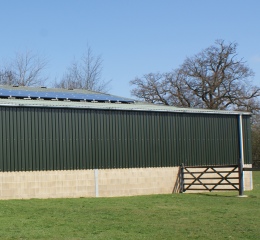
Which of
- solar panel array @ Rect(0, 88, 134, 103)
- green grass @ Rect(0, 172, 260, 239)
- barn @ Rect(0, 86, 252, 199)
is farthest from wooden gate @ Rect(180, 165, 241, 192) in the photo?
solar panel array @ Rect(0, 88, 134, 103)

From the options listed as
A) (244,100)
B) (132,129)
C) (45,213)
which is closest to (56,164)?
(132,129)

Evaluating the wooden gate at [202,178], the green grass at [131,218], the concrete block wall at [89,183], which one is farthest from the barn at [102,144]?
the green grass at [131,218]

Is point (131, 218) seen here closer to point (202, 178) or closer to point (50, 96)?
point (202, 178)

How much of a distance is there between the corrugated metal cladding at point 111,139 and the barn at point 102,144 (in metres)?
0.04

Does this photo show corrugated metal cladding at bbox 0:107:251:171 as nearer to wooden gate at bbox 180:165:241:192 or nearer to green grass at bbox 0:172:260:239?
wooden gate at bbox 180:165:241:192

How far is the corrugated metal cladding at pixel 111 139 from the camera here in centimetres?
2428

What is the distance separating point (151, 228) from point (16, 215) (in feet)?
15.7

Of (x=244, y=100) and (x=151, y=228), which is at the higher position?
(x=244, y=100)

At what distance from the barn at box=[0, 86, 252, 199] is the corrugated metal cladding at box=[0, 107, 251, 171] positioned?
0.04m

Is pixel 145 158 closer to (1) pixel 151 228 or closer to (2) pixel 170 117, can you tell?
(2) pixel 170 117

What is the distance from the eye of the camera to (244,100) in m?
72.4

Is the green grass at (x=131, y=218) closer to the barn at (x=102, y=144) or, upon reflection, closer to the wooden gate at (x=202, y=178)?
the barn at (x=102, y=144)

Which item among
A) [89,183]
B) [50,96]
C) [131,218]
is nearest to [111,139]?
[89,183]

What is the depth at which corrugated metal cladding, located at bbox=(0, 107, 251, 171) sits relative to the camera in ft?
79.7
